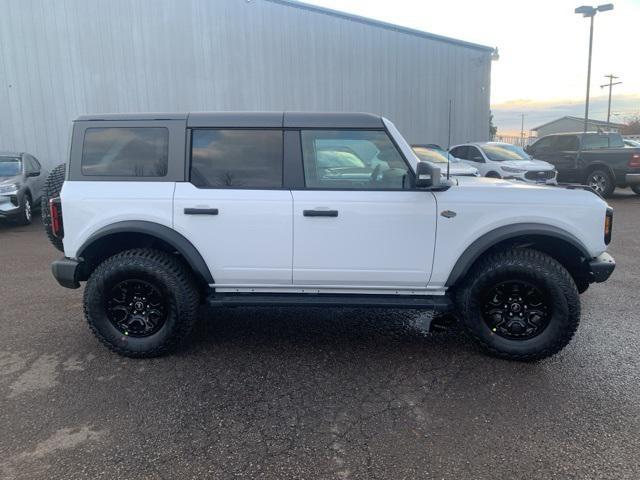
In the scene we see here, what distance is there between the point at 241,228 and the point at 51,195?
72.4 inches

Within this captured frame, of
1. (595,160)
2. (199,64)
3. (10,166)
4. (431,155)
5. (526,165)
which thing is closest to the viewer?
(10,166)

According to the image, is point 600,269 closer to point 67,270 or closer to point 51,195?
point 67,270

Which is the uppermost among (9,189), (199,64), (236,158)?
(199,64)

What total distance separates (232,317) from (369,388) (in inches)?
74.6

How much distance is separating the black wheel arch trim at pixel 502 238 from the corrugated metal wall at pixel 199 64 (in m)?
12.2

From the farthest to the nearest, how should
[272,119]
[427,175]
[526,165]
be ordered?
[526,165] → [272,119] → [427,175]

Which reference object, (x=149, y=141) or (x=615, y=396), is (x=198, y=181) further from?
(x=615, y=396)

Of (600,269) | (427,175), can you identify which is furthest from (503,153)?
(427,175)

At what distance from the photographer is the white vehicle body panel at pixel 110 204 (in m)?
3.67

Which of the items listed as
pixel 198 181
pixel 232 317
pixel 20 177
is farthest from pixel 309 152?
pixel 20 177

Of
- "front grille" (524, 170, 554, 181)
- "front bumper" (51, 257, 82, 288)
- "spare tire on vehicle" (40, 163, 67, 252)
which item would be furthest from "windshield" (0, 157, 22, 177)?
"front grille" (524, 170, 554, 181)

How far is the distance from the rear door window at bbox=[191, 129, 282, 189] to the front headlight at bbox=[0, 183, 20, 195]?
7736 millimetres

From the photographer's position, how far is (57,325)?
452cm

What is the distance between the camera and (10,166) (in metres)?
10.2
